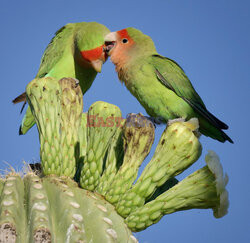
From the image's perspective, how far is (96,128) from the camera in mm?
2072

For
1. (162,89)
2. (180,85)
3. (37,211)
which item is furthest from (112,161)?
(180,85)

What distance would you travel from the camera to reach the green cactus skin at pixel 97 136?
202 cm

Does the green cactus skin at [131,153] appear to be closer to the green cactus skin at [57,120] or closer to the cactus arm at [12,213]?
the green cactus skin at [57,120]

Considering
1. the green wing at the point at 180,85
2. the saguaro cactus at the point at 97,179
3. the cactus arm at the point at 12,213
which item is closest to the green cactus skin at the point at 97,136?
the saguaro cactus at the point at 97,179

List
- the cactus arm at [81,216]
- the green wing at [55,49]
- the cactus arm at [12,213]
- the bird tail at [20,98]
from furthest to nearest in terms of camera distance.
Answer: the green wing at [55,49] < the bird tail at [20,98] < the cactus arm at [81,216] < the cactus arm at [12,213]

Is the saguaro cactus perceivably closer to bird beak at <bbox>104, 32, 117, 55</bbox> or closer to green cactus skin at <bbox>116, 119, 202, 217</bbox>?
green cactus skin at <bbox>116, 119, 202, 217</bbox>

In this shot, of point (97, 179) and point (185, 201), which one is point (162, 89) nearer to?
point (97, 179)

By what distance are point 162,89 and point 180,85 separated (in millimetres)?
235

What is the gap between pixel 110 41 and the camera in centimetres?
444

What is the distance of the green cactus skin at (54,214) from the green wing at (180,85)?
215 centimetres

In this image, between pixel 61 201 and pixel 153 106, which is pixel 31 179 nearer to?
pixel 61 201

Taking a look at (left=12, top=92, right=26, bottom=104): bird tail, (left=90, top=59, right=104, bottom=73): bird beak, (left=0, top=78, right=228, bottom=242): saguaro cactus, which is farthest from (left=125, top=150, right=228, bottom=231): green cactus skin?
(left=90, top=59, right=104, bottom=73): bird beak

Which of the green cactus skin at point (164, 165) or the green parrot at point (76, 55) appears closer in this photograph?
the green cactus skin at point (164, 165)

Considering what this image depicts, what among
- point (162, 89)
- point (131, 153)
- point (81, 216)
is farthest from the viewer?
point (162, 89)
